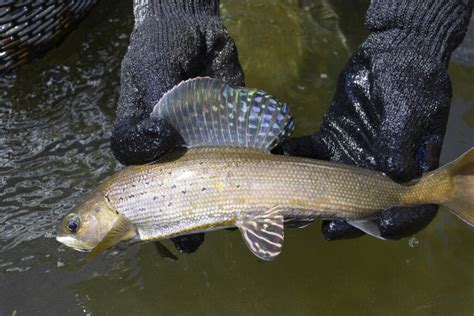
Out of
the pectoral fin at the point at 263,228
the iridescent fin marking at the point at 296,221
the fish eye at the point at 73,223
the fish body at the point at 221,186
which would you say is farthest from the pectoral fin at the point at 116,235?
the iridescent fin marking at the point at 296,221

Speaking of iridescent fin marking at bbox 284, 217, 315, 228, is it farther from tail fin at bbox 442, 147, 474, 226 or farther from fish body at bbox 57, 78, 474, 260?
tail fin at bbox 442, 147, 474, 226

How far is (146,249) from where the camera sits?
3656mm

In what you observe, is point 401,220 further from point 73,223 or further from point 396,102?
point 73,223

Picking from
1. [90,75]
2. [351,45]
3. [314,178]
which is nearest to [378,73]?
[314,178]

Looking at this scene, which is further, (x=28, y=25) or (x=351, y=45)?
(x=351, y=45)

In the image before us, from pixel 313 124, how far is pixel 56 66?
72.3 inches

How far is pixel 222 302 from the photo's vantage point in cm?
353

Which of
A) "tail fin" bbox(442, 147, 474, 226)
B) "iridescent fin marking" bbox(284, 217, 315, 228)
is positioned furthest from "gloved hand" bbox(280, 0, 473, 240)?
"iridescent fin marking" bbox(284, 217, 315, 228)

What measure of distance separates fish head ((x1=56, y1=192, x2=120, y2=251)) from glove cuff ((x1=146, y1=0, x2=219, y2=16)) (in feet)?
3.40

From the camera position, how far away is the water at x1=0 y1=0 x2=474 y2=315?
3.51m

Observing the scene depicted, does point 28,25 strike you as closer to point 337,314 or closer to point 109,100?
point 109,100

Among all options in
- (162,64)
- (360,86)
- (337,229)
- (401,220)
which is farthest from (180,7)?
(401,220)

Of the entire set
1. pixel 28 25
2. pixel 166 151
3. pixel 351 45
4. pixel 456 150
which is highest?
pixel 28 25

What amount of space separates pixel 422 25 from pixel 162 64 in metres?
1.30
